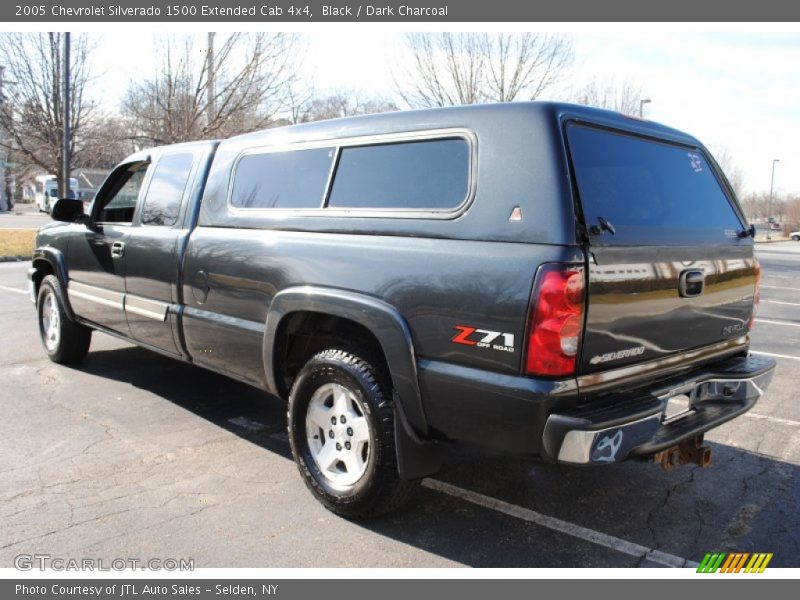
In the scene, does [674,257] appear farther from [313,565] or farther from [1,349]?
[1,349]

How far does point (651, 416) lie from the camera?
9.29 feet

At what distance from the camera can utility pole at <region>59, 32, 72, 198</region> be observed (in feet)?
48.5

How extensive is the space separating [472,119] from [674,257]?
1170mm

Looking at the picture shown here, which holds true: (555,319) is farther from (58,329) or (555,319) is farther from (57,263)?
(58,329)

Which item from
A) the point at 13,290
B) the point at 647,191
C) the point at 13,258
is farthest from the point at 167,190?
the point at 13,258

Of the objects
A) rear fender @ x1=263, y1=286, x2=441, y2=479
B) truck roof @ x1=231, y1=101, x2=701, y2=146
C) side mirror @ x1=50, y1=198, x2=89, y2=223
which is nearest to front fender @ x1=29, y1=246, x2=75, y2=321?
side mirror @ x1=50, y1=198, x2=89, y2=223

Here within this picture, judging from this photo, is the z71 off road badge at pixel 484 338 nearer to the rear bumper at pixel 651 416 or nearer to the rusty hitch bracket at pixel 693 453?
the rear bumper at pixel 651 416

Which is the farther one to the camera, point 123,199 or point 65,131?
point 65,131

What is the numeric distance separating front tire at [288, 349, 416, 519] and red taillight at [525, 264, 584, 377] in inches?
34.5

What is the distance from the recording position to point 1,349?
691 cm

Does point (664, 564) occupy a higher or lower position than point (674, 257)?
lower

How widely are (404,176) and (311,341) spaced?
3.72 ft

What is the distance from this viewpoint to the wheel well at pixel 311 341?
3385mm

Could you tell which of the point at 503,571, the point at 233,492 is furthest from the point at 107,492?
the point at 503,571
